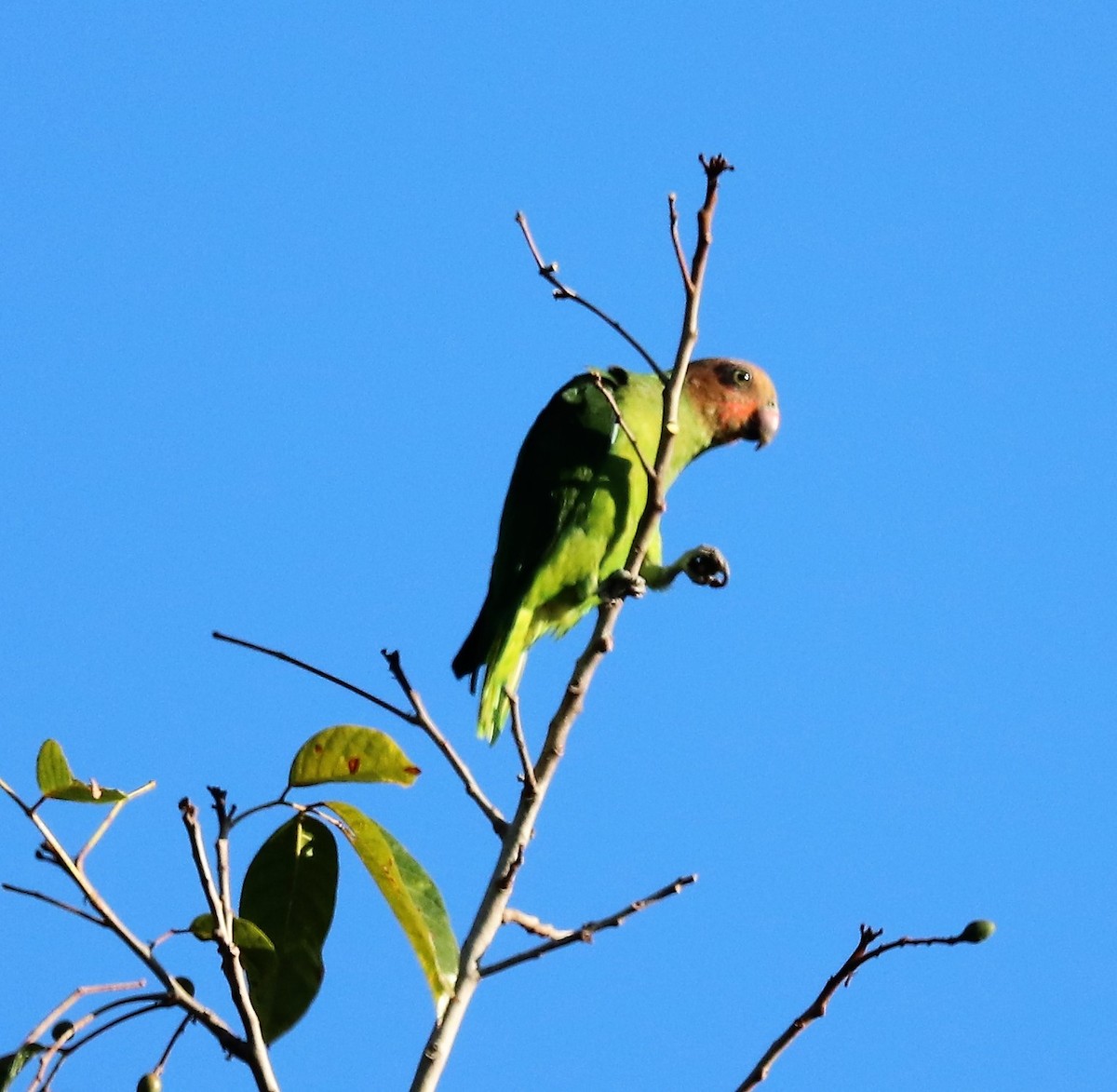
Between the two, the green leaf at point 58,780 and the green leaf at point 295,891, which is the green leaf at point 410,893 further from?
the green leaf at point 58,780

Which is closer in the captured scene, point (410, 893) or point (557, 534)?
point (410, 893)

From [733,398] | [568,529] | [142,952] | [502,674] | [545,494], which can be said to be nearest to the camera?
[142,952]

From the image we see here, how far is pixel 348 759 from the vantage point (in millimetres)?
2168

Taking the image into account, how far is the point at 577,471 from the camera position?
4.00 m

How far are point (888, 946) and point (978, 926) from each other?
0.16 m

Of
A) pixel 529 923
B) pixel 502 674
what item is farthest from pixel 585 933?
pixel 502 674

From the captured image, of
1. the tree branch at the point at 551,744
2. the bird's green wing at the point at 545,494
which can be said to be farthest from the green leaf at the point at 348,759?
the bird's green wing at the point at 545,494

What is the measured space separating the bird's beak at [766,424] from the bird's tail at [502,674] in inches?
45.8

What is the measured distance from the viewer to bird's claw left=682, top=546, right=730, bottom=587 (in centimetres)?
400

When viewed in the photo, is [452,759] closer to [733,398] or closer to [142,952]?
[142,952]

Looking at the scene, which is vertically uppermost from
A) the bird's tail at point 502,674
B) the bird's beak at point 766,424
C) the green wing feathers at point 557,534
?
the bird's beak at point 766,424

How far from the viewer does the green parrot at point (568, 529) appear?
390cm

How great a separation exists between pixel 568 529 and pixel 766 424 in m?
1.07

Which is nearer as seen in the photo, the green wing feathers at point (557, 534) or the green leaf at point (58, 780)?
the green leaf at point (58, 780)
